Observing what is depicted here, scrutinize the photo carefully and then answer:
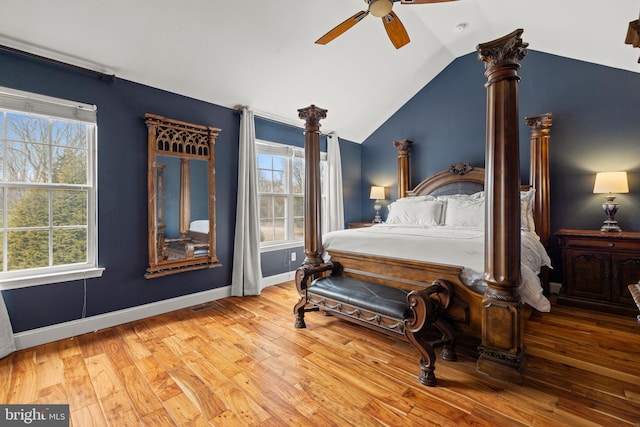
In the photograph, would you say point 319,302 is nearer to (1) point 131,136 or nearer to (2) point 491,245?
(2) point 491,245

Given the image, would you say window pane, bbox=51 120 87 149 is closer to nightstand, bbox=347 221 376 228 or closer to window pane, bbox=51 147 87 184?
window pane, bbox=51 147 87 184

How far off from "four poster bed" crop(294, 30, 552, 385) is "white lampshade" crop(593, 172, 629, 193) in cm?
79

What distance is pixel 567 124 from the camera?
A: 11.9 feet

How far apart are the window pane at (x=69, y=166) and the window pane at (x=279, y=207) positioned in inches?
90.1

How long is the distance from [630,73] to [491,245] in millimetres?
3254

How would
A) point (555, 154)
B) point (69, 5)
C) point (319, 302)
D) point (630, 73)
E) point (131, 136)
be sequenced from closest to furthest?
point (69, 5), point (319, 302), point (131, 136), point (630, 73), point (555, 154)

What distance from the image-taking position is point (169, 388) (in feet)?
6.14

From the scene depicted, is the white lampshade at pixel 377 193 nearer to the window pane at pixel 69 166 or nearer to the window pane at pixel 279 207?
the window pane at pixel 279 207

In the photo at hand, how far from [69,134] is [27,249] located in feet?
3.51

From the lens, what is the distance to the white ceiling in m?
2.37

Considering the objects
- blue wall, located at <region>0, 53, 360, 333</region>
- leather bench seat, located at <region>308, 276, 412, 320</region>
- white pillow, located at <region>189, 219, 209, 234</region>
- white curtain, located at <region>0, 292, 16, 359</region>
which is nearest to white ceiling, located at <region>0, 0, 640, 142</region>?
blue wall, located at <region>0, 53, 360, 333</region>

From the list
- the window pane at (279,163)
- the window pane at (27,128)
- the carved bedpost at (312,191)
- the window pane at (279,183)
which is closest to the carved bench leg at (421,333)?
the carved bedpost at (312,191)

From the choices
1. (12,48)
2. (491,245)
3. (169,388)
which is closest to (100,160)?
(12,48)

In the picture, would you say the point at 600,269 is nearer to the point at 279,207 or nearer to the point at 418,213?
the point at 418,213
